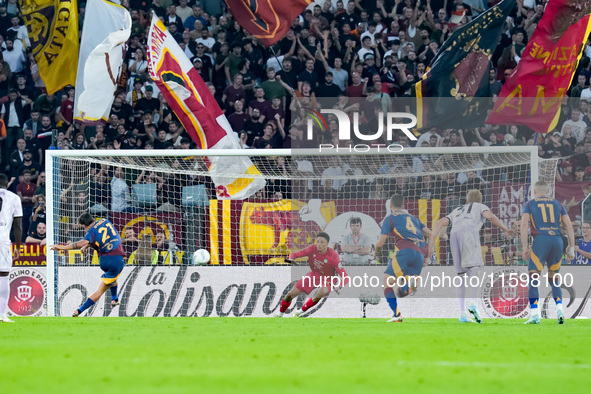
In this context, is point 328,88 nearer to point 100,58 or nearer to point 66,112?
point 100,58

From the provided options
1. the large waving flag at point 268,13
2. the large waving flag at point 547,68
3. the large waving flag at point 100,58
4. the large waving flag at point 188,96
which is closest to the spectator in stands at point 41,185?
the large waving flag at point 100,58

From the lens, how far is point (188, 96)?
62.5ft

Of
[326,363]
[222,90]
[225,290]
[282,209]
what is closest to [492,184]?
[282,209]

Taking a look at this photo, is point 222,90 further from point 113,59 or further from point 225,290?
point 225,290

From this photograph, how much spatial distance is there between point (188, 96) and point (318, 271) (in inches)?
209

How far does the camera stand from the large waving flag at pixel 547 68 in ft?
53.2

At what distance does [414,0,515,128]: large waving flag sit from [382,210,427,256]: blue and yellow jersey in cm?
458

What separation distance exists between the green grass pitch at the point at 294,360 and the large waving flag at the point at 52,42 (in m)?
10.2

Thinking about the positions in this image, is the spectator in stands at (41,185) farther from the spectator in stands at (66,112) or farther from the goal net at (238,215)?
the spectator in stands at (66,112)

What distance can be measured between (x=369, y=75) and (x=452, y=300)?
262 inches

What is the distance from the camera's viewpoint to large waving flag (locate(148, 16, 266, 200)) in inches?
741

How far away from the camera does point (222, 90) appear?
70.7 feet

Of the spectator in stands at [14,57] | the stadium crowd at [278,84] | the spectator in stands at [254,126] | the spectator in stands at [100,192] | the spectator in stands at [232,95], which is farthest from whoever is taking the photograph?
the spectator in stands at [14,57]

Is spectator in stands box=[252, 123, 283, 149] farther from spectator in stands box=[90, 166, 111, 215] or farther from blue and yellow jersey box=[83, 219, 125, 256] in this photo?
blue and yellow jersey box=[83, 219, 125, 256]
